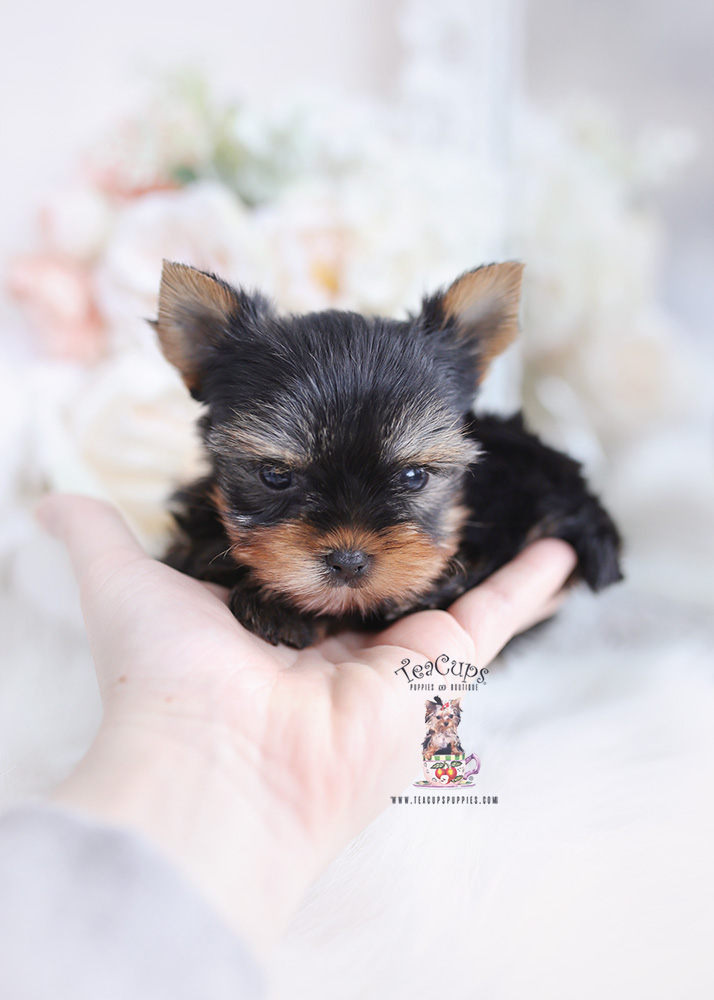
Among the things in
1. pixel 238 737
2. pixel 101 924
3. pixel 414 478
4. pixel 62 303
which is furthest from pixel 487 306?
pixel 62 303

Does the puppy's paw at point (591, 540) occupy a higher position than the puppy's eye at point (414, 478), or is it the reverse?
the puppy's paw at point (591, 540)

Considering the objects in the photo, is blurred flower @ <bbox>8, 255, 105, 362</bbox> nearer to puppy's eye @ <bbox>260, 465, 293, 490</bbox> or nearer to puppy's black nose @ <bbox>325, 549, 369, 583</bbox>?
puppy's eye @ <bbox>260, 465, 293, 490</bbox>

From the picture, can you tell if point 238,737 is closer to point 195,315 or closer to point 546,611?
point 195,315

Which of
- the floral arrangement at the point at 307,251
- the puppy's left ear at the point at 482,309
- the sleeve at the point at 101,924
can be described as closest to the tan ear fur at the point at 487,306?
the puppy's left ear at the point at 482,309

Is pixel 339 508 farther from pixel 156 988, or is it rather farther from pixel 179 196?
pixel 179 196

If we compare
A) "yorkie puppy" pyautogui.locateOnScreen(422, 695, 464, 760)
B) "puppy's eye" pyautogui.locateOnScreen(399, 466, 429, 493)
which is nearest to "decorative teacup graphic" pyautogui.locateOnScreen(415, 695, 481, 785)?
"yorkie puppy" pyautogui.locateOnScreen(422, 695, 464, 760)

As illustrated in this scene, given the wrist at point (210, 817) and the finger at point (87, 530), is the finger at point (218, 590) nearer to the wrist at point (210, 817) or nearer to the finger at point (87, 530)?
the finger at point (87, 530)
